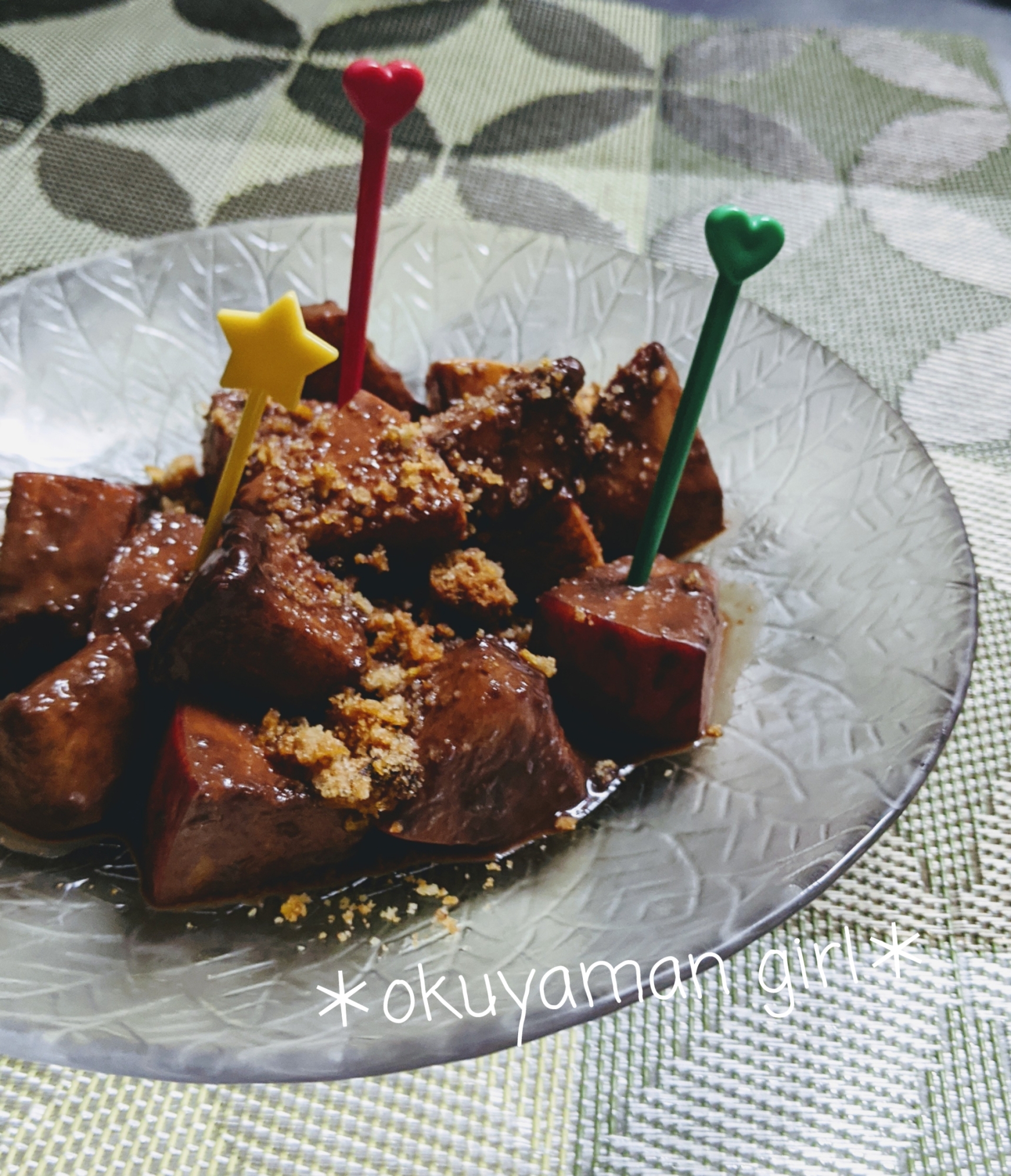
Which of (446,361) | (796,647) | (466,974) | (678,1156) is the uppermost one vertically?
(446,361)

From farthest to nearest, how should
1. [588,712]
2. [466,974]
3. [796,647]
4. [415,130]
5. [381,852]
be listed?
[415,130]
[796,647]
[588,712]
[381,852]
[466,974]

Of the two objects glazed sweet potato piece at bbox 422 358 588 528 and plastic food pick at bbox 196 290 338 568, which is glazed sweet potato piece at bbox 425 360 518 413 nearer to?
glazed sweet potato piece at bbox 422 358 588 528

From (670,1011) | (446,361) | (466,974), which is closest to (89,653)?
(466,974)

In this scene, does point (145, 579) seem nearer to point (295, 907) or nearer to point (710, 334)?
point (295, 907)

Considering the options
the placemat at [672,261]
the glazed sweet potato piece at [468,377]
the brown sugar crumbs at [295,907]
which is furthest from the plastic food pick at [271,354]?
the placemat at [672,261]

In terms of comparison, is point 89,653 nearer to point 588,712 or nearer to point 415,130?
point 588,712

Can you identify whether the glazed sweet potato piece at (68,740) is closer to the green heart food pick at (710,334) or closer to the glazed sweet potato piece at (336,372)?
the glazed sweet potato piece at (336,372)

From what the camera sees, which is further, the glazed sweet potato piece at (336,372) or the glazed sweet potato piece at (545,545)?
the glazed sweet potato piece at (336,372)
